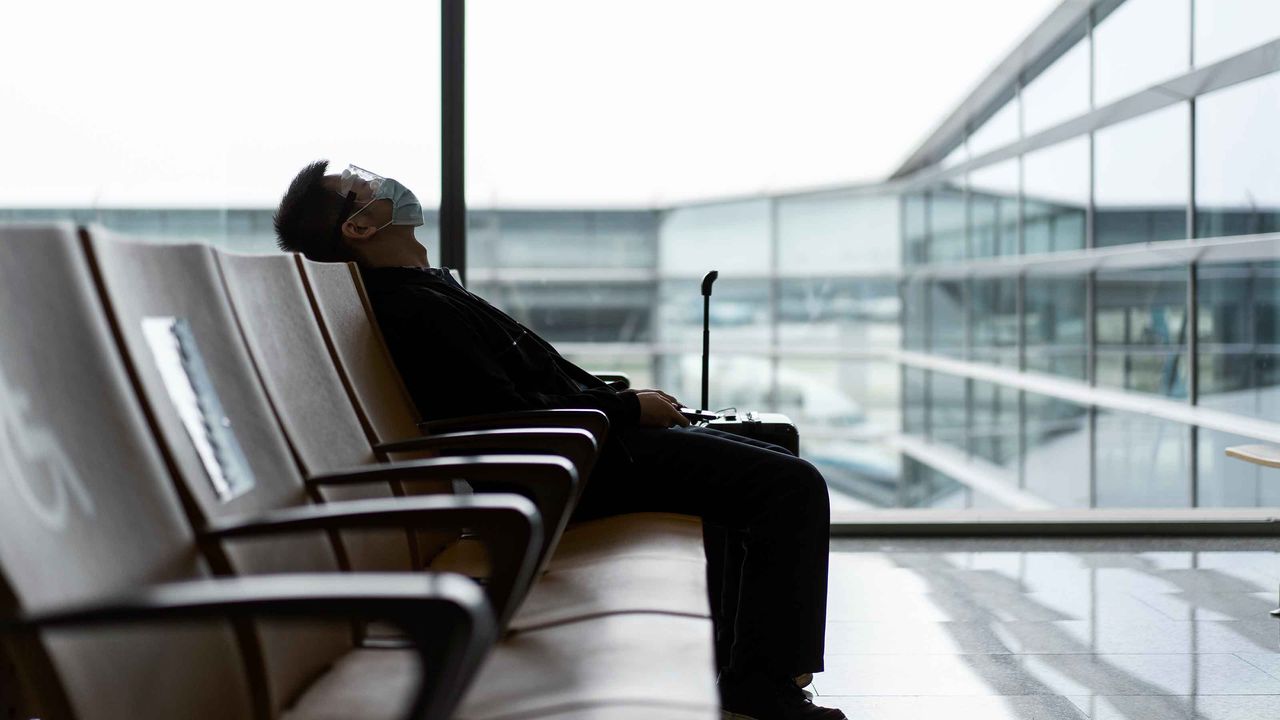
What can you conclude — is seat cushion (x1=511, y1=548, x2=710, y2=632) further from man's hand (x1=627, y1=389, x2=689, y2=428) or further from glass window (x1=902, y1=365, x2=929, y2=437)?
glass window (x1=902, y1=365, x2=929, y2=437)

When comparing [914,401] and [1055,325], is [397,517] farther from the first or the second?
[914,401]

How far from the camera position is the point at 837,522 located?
12.9 ft

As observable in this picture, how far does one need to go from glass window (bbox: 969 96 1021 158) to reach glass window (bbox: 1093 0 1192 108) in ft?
4.49

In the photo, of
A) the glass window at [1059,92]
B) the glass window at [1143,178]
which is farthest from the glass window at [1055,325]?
the glass window at [1059,92]

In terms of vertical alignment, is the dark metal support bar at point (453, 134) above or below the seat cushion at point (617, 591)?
above

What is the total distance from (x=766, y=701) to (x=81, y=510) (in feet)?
4.46

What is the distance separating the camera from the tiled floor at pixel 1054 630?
2.37m

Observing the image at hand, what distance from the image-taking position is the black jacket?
2.19 meters

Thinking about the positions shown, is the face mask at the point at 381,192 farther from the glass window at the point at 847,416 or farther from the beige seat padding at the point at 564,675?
the glass window at the point at 847,416

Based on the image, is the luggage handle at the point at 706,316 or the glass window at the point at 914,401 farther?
the glass window at the point at 914,401

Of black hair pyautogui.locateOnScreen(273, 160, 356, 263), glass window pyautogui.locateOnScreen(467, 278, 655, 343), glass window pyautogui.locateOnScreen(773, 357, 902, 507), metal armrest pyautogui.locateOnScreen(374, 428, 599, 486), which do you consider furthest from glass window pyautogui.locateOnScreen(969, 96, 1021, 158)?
metal armrest pyautogui.locateOnScreen(374, 428, 599, 486)

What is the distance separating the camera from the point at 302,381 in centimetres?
172

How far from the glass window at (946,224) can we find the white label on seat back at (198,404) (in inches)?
334

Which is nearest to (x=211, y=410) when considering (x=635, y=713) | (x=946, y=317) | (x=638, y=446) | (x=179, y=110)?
(x=635, y=713)
